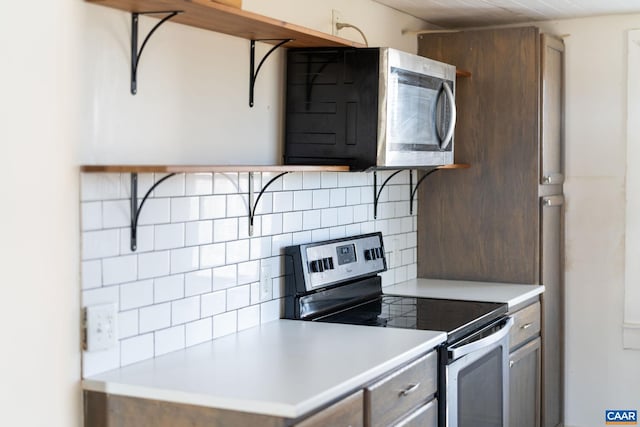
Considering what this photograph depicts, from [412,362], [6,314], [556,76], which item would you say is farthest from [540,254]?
[6,314]

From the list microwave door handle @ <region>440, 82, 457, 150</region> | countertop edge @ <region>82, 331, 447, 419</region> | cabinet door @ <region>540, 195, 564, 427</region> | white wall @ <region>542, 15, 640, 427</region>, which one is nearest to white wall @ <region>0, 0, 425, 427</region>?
countertop edge @ <region>82, 331, 447, 419</region>

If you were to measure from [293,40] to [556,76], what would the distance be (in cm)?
177

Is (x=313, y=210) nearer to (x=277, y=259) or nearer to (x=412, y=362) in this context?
(x=277, y=259)

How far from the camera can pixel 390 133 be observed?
3055 mm

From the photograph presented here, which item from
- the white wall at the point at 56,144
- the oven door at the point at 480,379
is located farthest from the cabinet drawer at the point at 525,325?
the white wall at the point at 56,144

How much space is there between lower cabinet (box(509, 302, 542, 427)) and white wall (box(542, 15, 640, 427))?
46 cm

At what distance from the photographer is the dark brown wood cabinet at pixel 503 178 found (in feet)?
13.0

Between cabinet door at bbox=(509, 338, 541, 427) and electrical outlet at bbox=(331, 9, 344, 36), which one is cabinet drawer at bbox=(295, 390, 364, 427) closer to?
cabinet door at bbox=(509, 338, 541, 427)

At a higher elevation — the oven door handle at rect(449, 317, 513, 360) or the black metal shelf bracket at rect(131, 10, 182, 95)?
the black metal shelf bracket at rect(131, 10, 182, 95)

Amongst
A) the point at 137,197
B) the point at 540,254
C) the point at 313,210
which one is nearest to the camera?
the point at 137,197

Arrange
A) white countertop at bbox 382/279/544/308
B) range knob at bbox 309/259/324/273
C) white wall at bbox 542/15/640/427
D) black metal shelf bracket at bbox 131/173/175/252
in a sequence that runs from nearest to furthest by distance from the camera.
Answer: black metal shelf bracket at bbox 131/173/175/252 < range knob at bbox 309/259/324/273 < white countertop at bbox 382/279/544/308 < white wall at bbox 542/15/640/427

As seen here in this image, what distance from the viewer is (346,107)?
9.99 ft

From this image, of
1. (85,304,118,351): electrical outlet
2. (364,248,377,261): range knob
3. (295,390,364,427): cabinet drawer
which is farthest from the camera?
(364,248,377,261): range knob

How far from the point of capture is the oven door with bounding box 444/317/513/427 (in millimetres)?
2869
